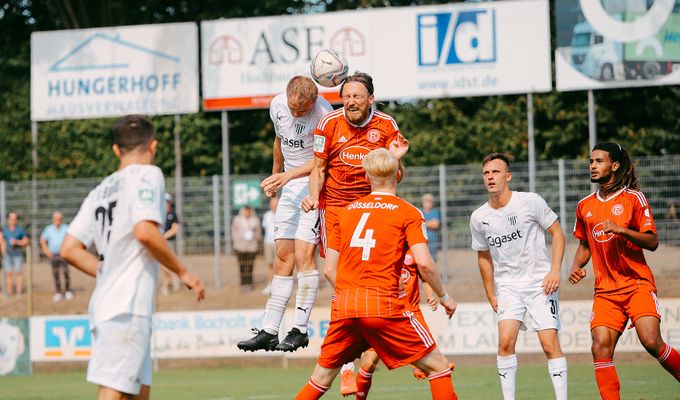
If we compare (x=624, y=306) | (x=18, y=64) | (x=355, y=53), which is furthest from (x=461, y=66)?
(x=18, y=64)

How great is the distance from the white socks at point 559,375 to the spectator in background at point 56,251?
14.3 metres

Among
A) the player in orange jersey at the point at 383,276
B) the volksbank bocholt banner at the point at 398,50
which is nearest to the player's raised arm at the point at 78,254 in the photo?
the player in orange jersey at the point at 383,276

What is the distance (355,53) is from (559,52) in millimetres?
4874

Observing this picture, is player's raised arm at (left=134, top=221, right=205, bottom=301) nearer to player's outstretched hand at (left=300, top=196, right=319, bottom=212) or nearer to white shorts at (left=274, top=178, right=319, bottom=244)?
player's outstretched hand at (left=300, top=196, right=319, bottom=212)

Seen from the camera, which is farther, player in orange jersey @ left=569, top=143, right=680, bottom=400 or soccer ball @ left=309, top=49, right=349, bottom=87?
soccer ball @ left=309, top=49, right=349, bottom=87

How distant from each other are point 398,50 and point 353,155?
644 inches

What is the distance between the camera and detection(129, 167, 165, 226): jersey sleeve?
7184 millimetres

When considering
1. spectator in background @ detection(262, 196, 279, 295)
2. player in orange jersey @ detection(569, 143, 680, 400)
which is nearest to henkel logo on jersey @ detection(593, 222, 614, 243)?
player in orange jersey @ detection(569, 143, 680, 400)

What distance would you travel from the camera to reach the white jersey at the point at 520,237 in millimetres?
10844

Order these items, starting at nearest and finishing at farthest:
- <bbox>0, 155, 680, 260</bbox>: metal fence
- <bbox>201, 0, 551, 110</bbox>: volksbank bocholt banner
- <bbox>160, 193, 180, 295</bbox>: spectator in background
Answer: <bbox>0, 155, 680, 260</bbox>: metal fence < <bbox>160, 193, 180, 295</bbox>: spectator in background < <bbox>201, 0, 551, 110</bbox>: volksbank bocholt banner

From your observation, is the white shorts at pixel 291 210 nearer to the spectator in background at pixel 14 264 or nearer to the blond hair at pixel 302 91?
the blond hair at pixel 302 91

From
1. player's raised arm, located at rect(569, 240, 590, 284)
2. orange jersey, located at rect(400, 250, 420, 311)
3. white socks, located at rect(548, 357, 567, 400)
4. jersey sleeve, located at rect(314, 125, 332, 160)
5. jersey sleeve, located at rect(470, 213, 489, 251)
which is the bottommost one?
white socks, located at rect(548, 357, 567, 400)

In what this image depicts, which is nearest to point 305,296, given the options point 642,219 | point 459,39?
point 642,219

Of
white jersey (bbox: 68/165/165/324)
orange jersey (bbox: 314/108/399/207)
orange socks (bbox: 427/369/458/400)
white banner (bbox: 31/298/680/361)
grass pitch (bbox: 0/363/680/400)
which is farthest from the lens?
white banner (bbox: 31/298/680/361)
